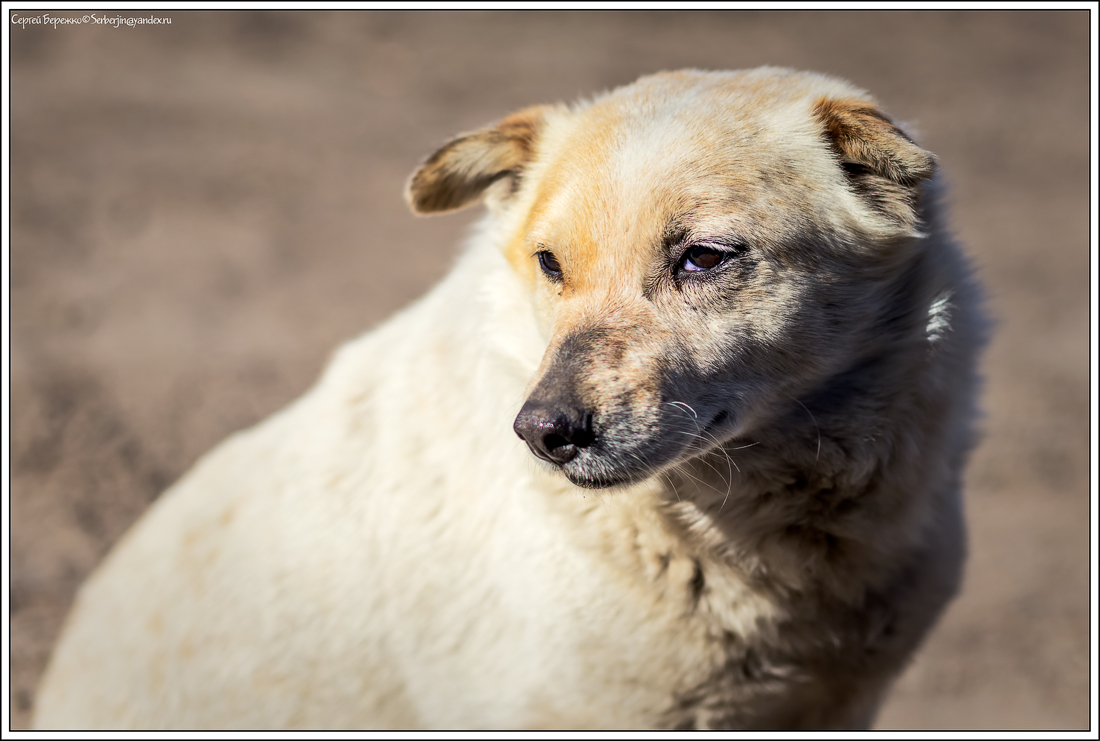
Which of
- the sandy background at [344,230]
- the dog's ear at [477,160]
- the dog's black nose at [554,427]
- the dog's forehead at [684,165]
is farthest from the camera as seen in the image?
the sandy background at [344,230]

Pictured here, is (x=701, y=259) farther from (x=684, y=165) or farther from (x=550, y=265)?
(x=550, y=265)

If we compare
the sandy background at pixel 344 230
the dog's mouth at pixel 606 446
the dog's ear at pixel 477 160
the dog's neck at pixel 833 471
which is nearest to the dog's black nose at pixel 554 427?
the dog's mouth at pixel 606 446

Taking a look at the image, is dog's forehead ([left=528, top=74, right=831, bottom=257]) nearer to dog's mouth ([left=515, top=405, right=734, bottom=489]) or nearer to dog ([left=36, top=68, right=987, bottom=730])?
dog ([left=36, top=68, right=987, bottom=730])

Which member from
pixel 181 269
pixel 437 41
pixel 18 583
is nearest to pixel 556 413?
pixel 18 583

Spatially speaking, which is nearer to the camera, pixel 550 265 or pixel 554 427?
pixel 554 427

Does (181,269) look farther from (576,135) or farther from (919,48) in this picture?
(919,48)

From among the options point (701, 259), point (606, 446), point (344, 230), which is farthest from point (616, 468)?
point (344, 230)

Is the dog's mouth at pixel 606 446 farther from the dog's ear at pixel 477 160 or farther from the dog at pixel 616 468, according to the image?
the dog's ear at pixel 477 160
